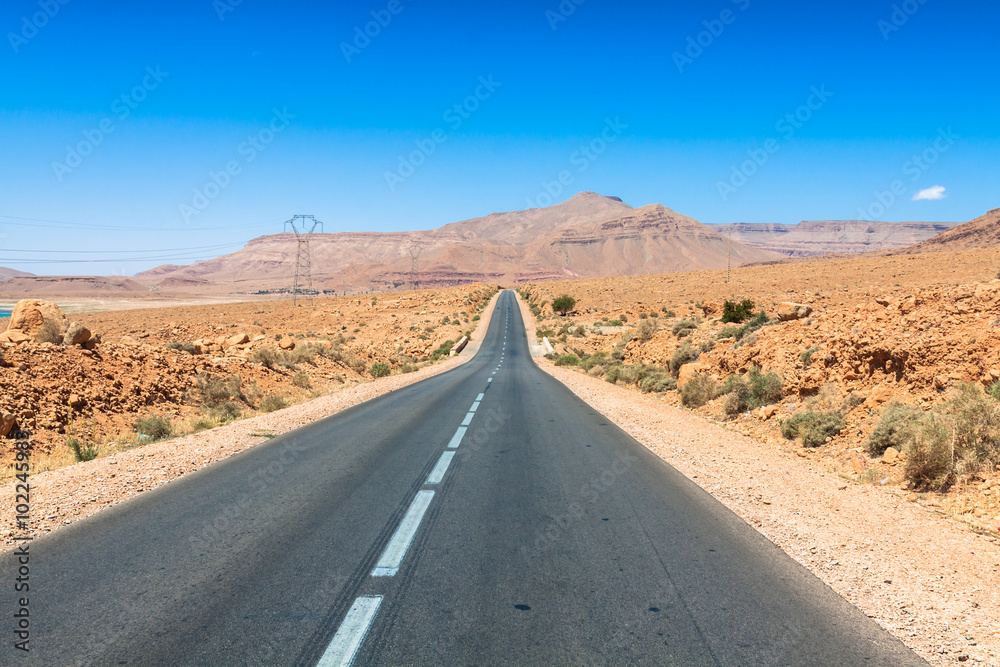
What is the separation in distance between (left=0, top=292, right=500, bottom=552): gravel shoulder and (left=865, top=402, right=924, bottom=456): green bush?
10402 millimetres

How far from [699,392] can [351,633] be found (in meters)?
15.4

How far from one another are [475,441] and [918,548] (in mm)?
→ 6488

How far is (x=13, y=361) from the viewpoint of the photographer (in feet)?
45.0

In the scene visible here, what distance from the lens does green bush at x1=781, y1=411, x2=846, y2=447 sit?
10969mm

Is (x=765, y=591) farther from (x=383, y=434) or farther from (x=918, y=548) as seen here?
(x=383, y=434)

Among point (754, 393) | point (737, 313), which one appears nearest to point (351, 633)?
point (754, 393)

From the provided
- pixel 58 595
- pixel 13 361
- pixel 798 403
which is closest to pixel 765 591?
pixel 58 595

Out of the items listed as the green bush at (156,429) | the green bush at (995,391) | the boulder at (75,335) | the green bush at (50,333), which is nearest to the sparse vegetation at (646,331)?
the green bush at (995,391)

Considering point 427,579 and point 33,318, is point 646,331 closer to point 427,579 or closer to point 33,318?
point 33,318

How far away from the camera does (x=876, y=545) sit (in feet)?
18.4

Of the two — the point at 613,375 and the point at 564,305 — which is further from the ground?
the point at 564,305

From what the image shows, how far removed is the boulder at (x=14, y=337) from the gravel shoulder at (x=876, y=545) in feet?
52.9

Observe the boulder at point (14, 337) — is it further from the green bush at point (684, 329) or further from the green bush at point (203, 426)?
the green bush at point (684, 329)

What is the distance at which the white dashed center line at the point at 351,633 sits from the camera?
337 cm
